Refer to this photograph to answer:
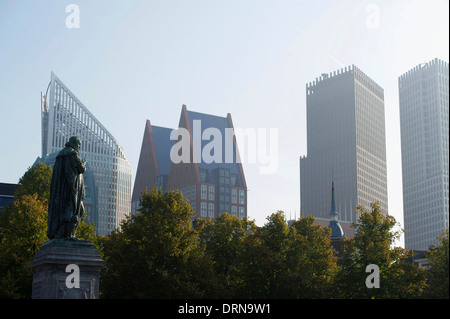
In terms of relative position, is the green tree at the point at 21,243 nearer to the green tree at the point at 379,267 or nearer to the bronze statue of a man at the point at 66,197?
the bronze statue of a man at the point at 66,197

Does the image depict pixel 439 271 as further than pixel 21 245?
Yes

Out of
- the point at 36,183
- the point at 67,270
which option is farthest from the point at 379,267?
the point at 67,270

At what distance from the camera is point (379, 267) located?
2274 inches

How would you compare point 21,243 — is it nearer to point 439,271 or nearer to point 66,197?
point 66,197

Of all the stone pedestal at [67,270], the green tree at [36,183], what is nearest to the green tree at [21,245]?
the green tree at [36,183]

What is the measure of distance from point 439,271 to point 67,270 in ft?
122

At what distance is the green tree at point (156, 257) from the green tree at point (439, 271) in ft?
59.5

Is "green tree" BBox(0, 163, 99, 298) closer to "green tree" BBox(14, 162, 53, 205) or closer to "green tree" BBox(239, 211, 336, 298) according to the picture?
"green tree" BBox(14, 162, 53, 205)

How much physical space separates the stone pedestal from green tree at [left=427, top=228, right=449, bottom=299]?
104 feet

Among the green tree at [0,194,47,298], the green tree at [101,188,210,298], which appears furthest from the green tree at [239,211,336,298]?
the green tree at [0,194,47,298]

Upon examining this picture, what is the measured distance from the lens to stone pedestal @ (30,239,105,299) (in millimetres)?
28406
